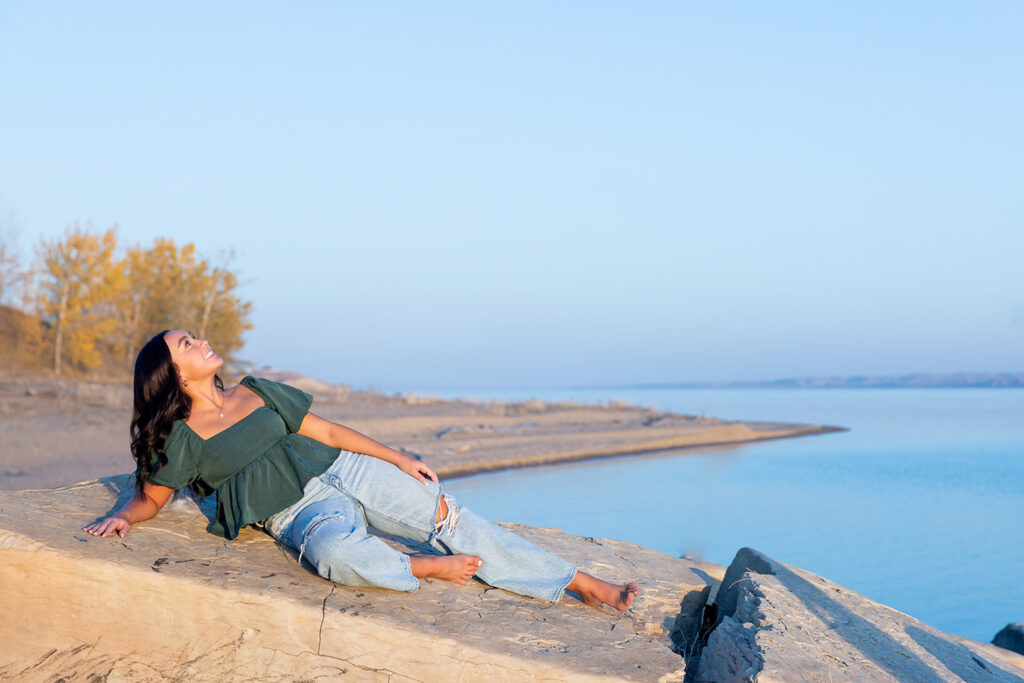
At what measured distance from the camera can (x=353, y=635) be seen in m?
2.89

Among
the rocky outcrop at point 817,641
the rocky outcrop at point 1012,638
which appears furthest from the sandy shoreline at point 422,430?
the rocky outcrop at point 1012,638

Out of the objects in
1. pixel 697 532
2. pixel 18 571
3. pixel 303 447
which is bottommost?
pixel 697 532

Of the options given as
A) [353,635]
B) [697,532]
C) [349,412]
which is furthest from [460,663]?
[349,412]

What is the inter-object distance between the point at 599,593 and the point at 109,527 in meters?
2.19

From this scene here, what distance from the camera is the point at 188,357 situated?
3.32 metres

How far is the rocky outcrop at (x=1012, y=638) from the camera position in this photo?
18.9 feet

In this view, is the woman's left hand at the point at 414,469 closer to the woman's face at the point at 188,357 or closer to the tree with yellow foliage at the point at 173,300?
the woman's face at the point at 188,357

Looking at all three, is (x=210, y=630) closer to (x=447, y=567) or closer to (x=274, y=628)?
(x=274, y=628)

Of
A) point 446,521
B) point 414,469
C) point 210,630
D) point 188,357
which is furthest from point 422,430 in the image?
point 210,630

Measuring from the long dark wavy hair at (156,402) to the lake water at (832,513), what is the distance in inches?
274

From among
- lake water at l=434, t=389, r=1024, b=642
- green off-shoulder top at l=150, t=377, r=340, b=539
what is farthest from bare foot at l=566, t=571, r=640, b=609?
lake water at l=434, t=389, r=1024, b=642

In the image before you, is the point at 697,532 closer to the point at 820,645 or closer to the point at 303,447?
the point at 820,645

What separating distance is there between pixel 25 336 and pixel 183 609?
23850 millimetres

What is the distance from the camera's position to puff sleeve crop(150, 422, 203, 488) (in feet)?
10.7
